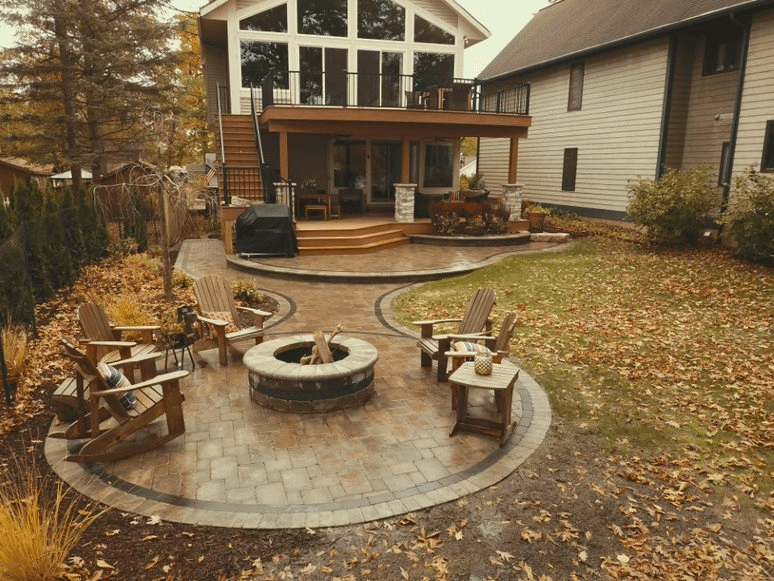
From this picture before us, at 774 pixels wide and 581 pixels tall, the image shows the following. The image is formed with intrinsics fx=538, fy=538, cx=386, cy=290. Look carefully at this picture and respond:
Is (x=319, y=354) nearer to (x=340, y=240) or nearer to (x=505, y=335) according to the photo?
(x=505, y=335)

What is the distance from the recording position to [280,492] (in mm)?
4344

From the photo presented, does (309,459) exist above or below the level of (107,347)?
below

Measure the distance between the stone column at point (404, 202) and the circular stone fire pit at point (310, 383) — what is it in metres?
11.5

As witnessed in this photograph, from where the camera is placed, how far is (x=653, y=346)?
796cm

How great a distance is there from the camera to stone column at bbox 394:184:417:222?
55.6 ft

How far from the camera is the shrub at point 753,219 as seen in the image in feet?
38.8

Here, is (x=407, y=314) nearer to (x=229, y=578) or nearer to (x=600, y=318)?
(x=600, y=318)

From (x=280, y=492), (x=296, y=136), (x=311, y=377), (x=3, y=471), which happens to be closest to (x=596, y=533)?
(x=280, y=492)

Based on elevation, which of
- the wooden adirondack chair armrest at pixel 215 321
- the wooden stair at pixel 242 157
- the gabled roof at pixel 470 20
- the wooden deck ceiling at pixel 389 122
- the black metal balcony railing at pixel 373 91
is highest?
the gabled roof at pixel 470 20

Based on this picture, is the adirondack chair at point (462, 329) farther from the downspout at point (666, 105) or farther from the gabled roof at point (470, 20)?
the gabled roof at point (470, 20)

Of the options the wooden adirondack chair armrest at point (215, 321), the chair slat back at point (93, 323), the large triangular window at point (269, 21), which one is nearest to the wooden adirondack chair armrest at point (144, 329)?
the chair slat back at point (93, 323)

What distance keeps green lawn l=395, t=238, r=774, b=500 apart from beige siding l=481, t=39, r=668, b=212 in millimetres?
5543

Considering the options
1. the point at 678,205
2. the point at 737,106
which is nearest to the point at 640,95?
the point at 737,106

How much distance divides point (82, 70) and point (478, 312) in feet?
67.5
